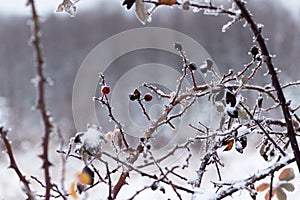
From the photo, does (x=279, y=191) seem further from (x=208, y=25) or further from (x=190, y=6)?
(x=208, y=25)

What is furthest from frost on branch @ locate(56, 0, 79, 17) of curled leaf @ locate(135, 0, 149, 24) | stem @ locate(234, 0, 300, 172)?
stem @ locate(234, 0, 300, 172)

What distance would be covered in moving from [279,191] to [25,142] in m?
4.46

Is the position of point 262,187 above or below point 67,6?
below

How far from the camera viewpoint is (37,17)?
17cm

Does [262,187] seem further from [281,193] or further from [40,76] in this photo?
[40,76]

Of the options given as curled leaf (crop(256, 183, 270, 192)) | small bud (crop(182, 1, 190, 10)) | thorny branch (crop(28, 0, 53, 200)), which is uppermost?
small bud (crop(182, 1, 190, 10))

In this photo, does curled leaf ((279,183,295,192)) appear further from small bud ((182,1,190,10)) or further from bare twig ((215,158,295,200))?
small bud ((182,1,190,10))

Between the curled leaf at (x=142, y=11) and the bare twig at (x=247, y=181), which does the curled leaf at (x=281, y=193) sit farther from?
the curled leaf at (x=142, y=11)

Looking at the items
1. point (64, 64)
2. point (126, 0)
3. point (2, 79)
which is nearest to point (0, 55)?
point (2, 79)

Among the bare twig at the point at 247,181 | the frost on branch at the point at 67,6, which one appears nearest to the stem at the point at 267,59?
the bare twig at the point at 247,181

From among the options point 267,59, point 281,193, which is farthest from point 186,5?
point 281,193

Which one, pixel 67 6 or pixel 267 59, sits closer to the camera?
pixel 267 59

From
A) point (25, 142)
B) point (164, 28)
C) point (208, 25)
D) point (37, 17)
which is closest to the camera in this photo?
point (37, 17)

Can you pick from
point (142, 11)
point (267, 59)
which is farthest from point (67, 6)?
point (267, 59)
